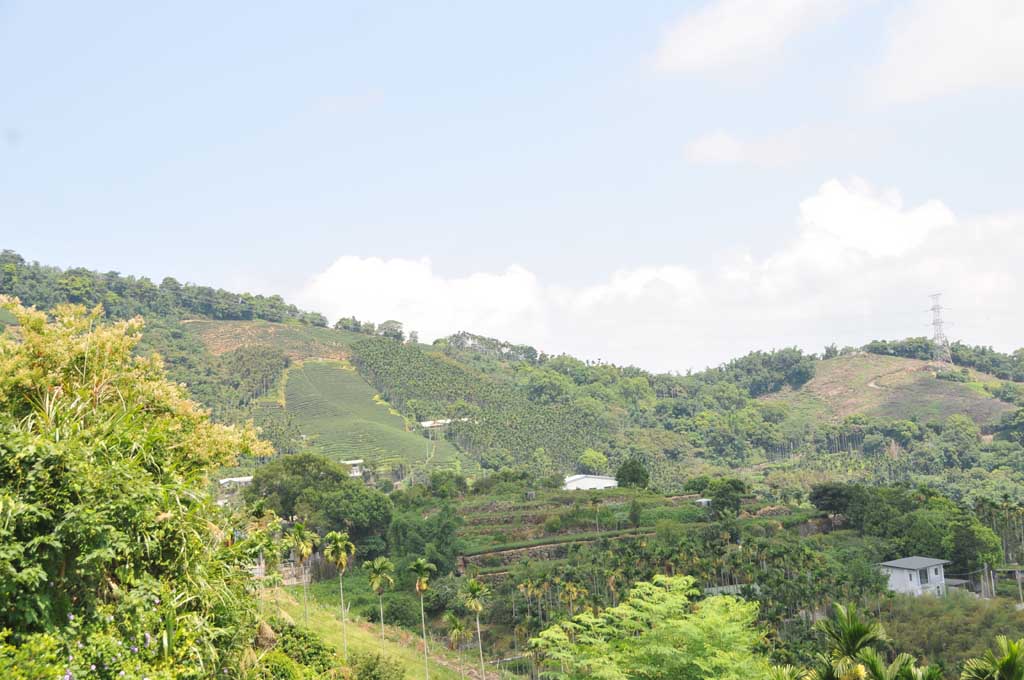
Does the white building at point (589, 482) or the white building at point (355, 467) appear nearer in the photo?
the white building at point (355, 467)

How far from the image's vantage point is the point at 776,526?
59.2m

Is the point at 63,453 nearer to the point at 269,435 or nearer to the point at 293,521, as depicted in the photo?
the point at 293,521

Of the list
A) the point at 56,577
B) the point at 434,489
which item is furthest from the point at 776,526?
the point at 56,577

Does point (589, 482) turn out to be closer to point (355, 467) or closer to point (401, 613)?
point (355, 467)

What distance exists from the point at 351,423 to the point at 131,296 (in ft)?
219

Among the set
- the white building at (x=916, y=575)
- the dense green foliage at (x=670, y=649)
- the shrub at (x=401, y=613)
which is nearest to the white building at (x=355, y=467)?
the shrub at (x=401, y=613)

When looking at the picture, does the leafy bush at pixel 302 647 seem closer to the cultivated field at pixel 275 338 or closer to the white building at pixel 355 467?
the white building at pixel 355 467

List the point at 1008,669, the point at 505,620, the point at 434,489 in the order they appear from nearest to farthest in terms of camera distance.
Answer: the point at 1008,669 → the point at 505,620 → the point at 434,489

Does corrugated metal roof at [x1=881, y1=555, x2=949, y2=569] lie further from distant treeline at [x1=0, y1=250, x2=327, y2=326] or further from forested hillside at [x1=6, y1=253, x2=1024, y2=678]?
distant treeline at [x1=0, y1=250, x2=327, y2=326]

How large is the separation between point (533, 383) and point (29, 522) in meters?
139

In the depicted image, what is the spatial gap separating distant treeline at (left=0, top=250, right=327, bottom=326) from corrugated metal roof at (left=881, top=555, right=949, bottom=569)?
110 meters

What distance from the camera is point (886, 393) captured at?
145m

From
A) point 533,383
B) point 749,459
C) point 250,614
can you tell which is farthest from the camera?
point 533,383

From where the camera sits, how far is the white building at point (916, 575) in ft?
166
